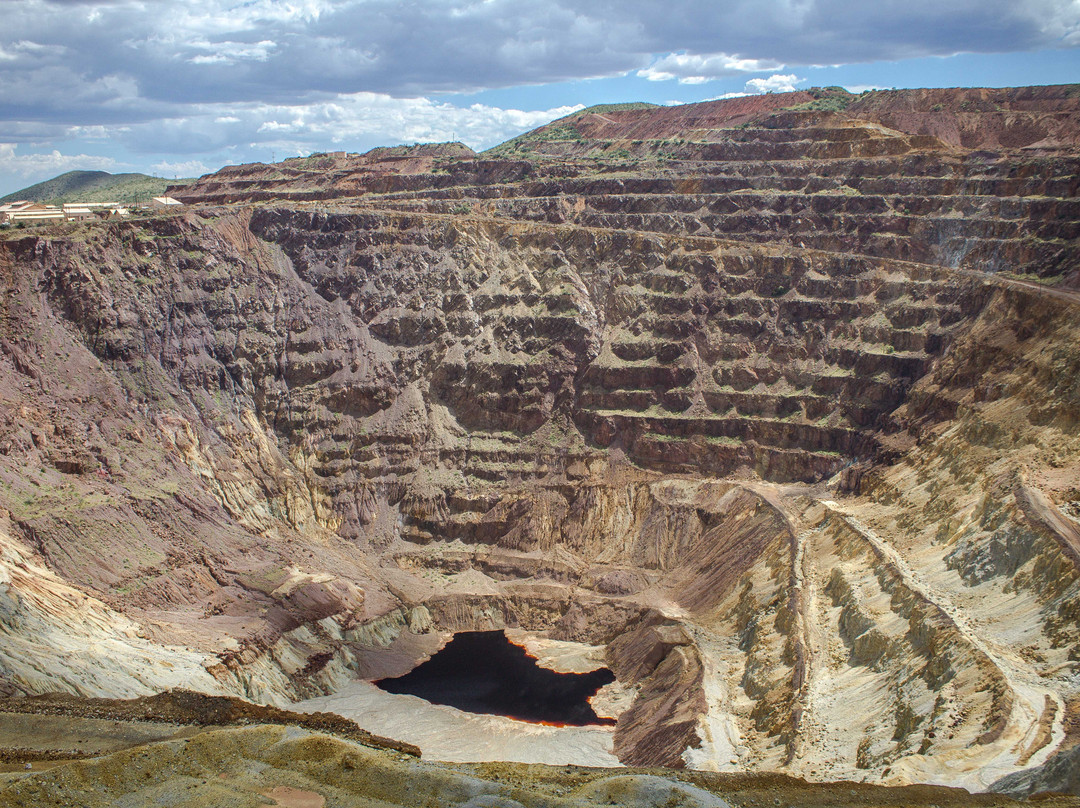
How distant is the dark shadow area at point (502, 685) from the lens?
66.7 m

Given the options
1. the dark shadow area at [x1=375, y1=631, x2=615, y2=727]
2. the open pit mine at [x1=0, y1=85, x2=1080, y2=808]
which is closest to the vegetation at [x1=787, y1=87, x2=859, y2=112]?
the open pit mine at [x1=0, y1=85, x2=1080, y2=808]

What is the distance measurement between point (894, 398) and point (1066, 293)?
594 inches

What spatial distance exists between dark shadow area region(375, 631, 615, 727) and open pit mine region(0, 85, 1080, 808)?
0.40 meters

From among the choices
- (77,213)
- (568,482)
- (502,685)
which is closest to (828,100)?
(568,482)

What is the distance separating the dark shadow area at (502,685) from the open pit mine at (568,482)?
40 centimetres

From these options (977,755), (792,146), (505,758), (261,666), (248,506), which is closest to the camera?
(977,755)

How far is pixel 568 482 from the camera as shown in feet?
300

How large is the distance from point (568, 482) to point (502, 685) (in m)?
24.6

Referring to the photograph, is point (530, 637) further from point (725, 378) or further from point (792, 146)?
point (792, 146)

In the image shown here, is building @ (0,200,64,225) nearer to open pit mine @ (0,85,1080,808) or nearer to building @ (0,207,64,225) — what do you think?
building @ (0,207,64,225)

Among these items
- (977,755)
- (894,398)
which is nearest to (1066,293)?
(894,398)

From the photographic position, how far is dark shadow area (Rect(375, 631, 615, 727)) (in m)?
66.7

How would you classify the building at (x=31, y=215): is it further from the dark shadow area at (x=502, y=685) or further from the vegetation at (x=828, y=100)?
the vegetation at (x=828, y=100)

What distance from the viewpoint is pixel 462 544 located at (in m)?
90.2
